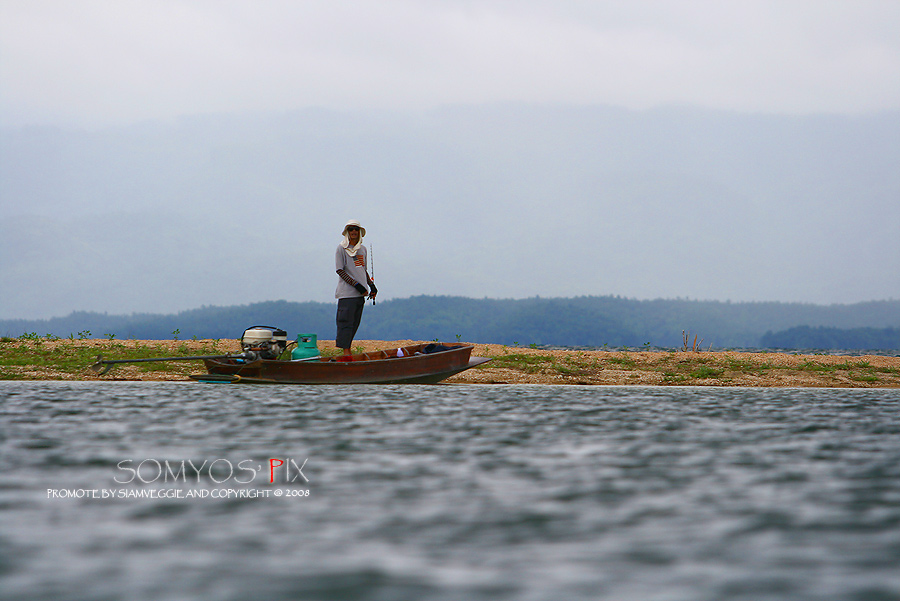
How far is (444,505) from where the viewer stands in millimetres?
6004

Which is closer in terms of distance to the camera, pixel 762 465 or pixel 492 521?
pixel 492 521

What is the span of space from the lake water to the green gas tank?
4926mm

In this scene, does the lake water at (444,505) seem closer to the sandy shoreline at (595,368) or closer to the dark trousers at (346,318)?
the dark trousers at (346,318)

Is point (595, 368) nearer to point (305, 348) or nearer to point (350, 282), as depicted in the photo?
point (350, 282)

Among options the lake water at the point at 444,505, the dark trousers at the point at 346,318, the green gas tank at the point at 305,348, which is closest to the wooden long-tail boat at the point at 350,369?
the green gas tank at the point at 305,348

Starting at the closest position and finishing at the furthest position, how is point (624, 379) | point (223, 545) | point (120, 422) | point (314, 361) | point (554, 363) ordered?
point (223, 545)
point (120, 422)
point (314, 361)
point (624, 379)
point (554, 363)

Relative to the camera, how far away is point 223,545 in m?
4.96

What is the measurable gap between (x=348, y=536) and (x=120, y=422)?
667 cm

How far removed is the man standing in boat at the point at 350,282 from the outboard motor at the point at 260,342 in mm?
1603

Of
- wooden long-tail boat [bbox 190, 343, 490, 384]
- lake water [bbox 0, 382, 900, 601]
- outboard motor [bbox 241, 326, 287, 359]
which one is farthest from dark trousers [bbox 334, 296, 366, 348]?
lake water [bbox 0, 382, 900, 601]

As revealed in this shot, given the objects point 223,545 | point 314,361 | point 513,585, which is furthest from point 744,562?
point 314,361

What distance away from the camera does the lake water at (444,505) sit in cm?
432

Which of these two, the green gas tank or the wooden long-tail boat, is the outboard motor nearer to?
the wooden long-tail boat

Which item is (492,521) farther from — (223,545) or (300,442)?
(300,442)
